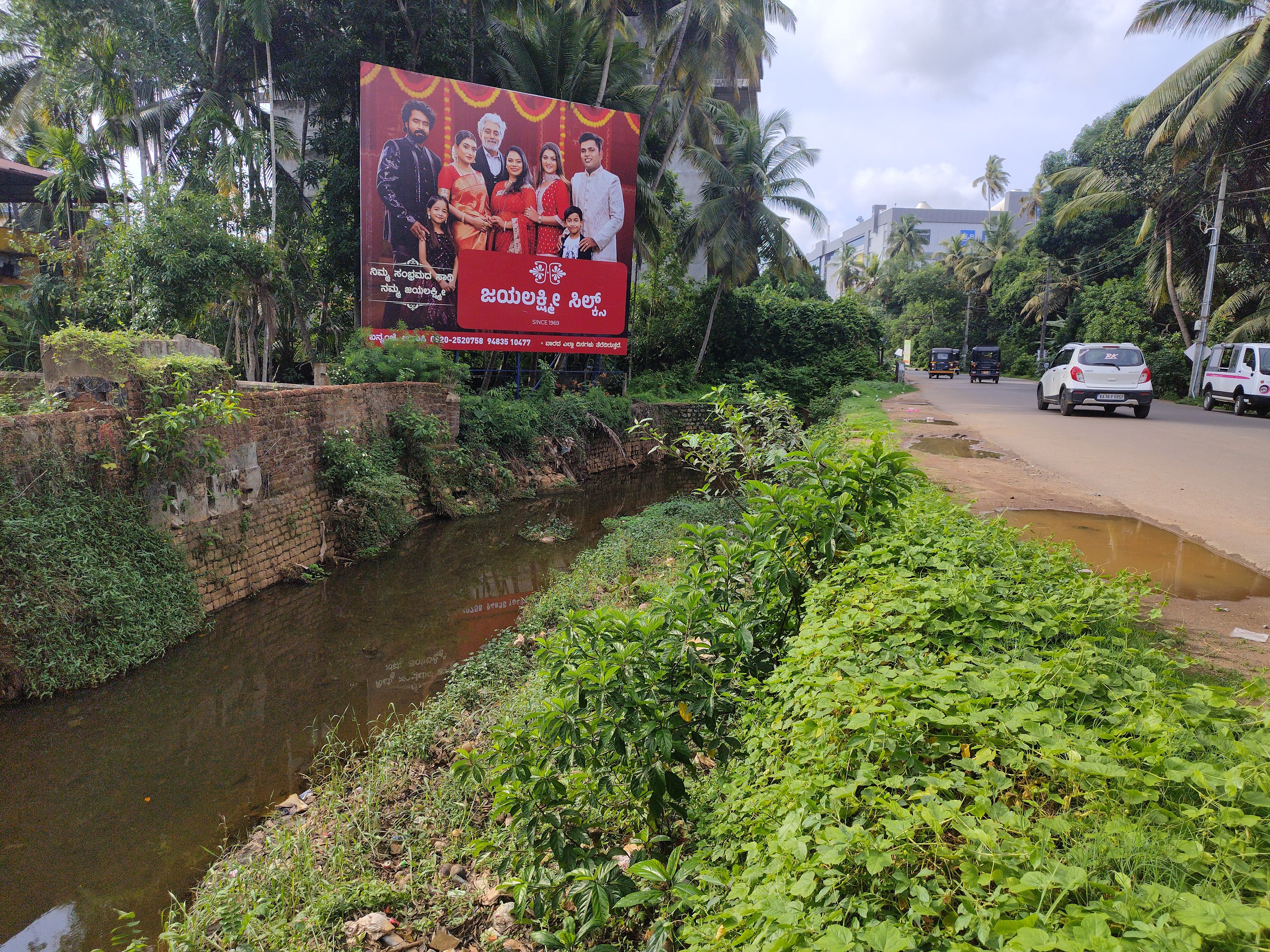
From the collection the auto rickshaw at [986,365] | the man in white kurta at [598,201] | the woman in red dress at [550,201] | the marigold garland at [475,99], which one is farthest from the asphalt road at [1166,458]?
the auto rickshaw at [986,365]

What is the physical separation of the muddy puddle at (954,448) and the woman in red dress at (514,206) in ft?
32.1

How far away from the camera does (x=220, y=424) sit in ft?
26.6

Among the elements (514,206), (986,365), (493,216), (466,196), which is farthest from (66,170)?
(986,365)

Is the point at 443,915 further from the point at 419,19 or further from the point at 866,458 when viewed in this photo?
the point at 419,19

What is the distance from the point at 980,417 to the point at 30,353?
786 inches

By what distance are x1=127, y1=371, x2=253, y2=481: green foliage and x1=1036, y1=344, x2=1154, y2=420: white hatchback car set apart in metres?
14.4

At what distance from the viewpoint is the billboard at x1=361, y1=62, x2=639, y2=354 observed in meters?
14.8

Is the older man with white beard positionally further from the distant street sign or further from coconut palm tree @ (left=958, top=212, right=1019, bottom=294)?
coconut palm tree @ (left=958, top=212, right=1019, bottom=294)

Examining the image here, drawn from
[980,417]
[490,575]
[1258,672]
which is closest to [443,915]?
[1258,672]

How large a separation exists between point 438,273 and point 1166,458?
1327 centimetres

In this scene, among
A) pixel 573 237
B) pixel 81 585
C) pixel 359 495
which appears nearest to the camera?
pixel 81 585

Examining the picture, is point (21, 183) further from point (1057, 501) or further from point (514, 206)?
point (1057, 501)

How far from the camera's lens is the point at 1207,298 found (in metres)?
20.6

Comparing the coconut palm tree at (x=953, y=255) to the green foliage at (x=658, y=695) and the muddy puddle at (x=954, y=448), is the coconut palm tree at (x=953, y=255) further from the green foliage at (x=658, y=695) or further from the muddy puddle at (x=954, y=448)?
the green foliage at (x=658, y=695)
